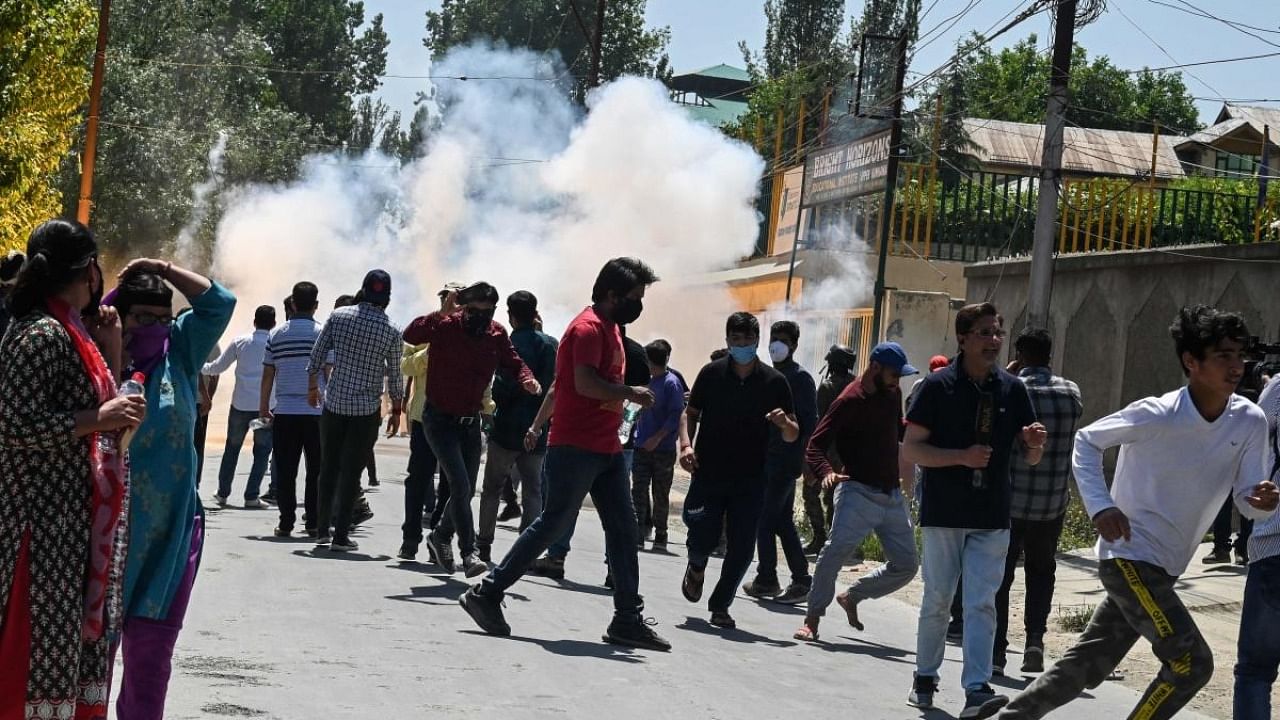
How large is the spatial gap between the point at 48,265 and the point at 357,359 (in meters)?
6.62

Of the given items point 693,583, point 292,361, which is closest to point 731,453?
point 693,583

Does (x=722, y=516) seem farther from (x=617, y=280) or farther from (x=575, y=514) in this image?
(x=617, y=280)

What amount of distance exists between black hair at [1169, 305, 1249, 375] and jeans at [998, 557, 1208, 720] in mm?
746

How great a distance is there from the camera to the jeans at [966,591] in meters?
7.30

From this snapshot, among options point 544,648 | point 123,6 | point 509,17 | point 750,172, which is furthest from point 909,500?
point 509,17

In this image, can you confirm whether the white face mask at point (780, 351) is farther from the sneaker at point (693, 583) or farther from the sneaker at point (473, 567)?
the sneaker at point (473, 567)

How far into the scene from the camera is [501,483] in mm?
11266

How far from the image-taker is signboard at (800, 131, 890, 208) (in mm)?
27609

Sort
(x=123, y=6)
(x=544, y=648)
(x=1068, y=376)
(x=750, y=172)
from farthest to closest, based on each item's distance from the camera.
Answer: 1. (x=123, y=6)
2. (x=750, y=172)
3. (x=1068, y=376)
4. (x=544, y=648)

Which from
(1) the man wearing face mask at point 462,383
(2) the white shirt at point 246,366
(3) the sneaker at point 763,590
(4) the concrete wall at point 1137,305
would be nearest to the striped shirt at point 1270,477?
(1) the man wearing face mask at point 462,383

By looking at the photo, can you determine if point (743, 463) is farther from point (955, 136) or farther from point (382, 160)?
point (382, 160)

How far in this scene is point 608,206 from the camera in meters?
42.6

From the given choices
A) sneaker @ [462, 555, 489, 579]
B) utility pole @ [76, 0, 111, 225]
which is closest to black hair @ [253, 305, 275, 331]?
sneaker @ [462, 555, 489, 579]

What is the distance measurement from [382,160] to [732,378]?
54986 millimetres
